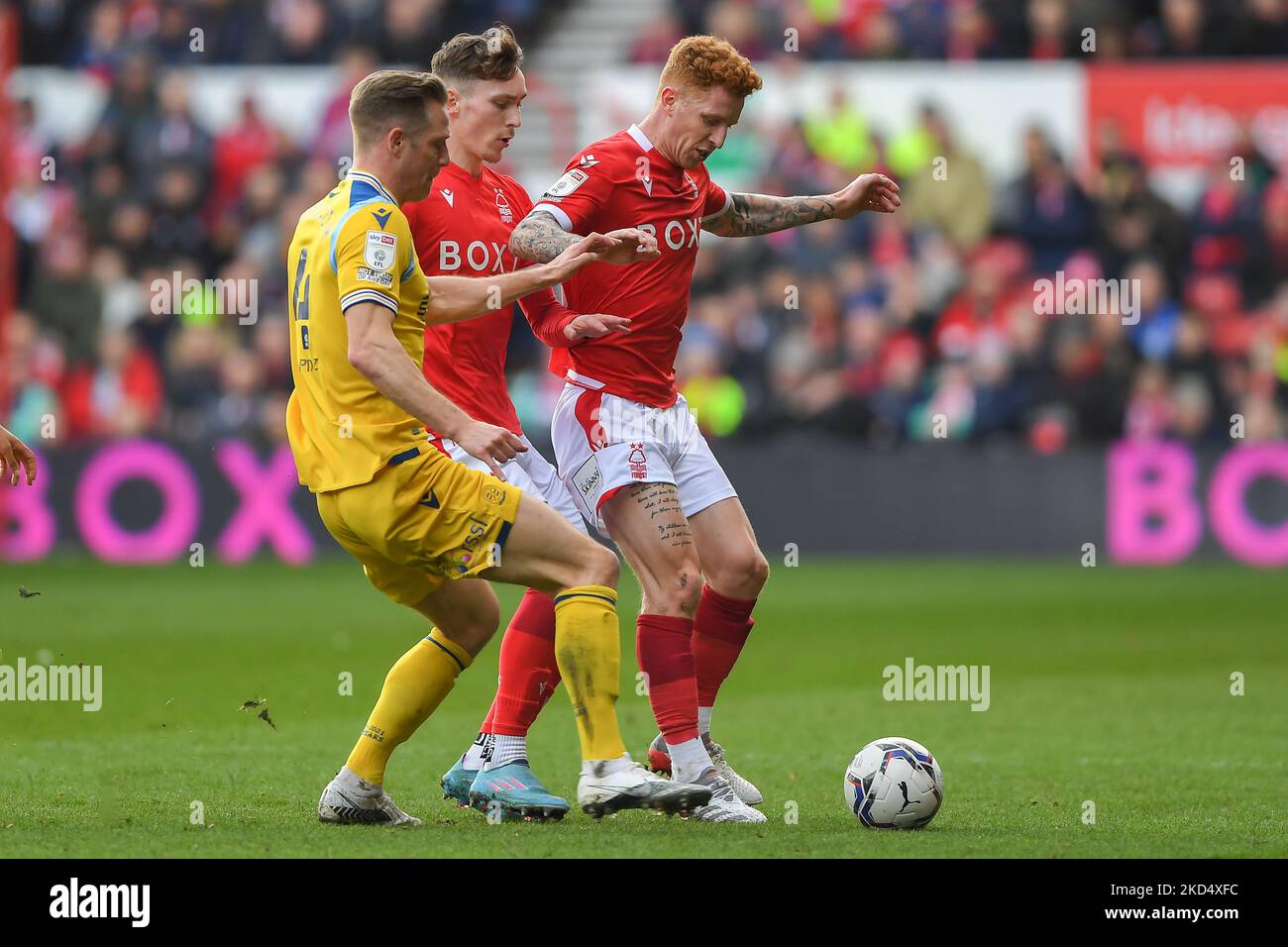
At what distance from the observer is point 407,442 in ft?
19.6

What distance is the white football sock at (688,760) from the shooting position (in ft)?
21.5

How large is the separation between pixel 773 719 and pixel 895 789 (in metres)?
3.17

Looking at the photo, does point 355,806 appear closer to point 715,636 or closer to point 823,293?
point 715,636

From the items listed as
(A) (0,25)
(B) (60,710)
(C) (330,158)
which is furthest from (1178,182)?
(B) (60,710)

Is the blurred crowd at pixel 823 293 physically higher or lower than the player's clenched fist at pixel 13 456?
higher

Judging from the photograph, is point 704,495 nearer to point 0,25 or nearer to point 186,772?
point 186,772

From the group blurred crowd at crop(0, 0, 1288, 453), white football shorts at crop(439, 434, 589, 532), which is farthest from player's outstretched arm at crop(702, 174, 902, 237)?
blurred crowd at crop(0, 0, 1288, 453)

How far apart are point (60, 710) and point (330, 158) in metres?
10.9

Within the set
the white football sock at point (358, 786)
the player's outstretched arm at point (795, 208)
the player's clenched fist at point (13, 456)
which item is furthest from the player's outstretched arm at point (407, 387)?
the player's outstretched arm at point (795, 208)

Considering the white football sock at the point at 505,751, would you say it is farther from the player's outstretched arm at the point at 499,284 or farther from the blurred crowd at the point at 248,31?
the blurred crowd at the point at 248,31

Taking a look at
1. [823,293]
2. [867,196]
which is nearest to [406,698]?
[867,196]

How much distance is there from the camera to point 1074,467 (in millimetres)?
17438

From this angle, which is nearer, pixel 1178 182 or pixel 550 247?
pixel 550 247
